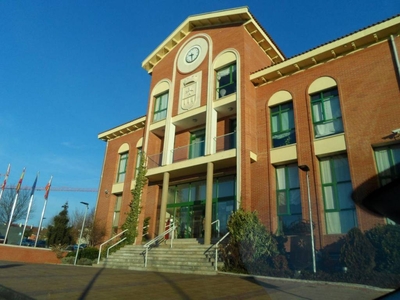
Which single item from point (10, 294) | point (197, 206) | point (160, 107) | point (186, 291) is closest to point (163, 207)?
point (197, 206)

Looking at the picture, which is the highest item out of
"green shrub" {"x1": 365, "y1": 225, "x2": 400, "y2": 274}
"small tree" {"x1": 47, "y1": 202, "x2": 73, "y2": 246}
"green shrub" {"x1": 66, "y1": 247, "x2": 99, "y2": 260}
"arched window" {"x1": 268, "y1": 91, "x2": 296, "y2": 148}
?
"arched window" {"x1": 268, "y1": 91, "x2": 296, "y2": 148}

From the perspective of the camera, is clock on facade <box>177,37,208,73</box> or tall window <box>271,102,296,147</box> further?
clock on facade <box>177,37,208,73</box>

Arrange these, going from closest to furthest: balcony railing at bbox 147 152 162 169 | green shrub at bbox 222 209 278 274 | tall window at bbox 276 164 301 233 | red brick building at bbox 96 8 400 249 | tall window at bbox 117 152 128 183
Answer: green shrub at bbox 222 209 278 274
red brick building at bbox 96 8 400 249
tall window at bbox 276 164 301 233
balcony railing at bbox 147 152 162 169
tall window at bbox 117 152 128 183

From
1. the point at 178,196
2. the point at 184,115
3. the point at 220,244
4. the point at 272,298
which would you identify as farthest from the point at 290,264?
the point at 184,115

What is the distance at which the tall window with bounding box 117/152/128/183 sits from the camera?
21692 mm

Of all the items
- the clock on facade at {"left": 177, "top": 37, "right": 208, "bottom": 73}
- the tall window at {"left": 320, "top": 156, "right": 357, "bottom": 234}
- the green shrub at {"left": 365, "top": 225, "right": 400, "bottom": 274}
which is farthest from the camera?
the clock on facade at {"left": 177, "top": 37, "right": 208, "bottom": 73}

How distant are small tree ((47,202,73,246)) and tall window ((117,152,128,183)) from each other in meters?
5.08

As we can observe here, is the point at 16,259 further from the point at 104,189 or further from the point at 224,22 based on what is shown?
the point at 224,22

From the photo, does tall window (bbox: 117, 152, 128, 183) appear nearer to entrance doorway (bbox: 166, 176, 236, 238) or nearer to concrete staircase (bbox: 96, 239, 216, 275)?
entrance doorway (bbox: 166, 176, 236, 238)

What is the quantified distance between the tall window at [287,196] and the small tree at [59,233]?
52.1 ft

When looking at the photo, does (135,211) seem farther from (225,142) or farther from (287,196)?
(287,196)

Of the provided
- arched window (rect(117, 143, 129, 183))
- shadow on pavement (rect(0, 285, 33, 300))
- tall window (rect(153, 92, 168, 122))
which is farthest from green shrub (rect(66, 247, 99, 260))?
shadow on pavement (rect(0, 285, 33, 300))

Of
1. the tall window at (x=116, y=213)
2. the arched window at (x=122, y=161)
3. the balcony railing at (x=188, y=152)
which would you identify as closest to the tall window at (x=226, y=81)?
the balcony railing at (x=188, y=152)

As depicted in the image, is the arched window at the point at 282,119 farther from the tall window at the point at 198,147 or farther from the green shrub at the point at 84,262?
the green shrub at the point at 84,262
